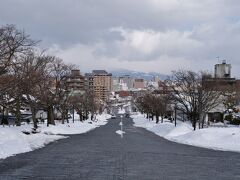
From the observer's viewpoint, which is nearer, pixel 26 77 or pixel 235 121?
pixel 26 77

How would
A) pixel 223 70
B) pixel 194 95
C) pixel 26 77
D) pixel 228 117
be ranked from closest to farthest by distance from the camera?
pixel 26 77 → pixel 194 95 → pixel 228 117 → pixel 223 70

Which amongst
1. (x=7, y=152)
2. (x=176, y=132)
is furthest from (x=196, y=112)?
(x=7, y=152)

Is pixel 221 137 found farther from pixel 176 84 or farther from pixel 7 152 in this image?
pixel 176 84

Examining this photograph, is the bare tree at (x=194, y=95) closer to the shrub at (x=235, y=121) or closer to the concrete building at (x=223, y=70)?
the shrub at (x=235, y=121)

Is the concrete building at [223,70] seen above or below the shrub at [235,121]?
above

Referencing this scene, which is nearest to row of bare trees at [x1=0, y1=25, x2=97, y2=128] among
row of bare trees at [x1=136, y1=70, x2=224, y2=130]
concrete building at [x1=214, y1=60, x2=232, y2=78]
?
row of bare trees at [x1=136, y1=70, x2=224, y2=130]

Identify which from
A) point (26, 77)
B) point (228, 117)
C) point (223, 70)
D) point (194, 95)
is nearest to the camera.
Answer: point (26, 77)

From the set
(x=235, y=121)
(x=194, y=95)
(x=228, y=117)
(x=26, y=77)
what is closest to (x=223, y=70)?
(x=228, y=117)

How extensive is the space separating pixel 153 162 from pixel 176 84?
33.3 m

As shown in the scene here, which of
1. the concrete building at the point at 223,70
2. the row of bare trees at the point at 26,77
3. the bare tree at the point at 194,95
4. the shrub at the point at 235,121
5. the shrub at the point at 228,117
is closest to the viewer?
the row of bare trees at the point at 26,77

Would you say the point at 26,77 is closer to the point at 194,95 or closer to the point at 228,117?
the point at 194,95

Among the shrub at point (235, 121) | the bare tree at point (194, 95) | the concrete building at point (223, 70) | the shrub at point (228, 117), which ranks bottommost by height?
the shrub at point (235, 121)

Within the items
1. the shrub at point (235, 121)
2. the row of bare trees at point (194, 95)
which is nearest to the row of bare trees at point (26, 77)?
the row of bare trees at point (194, 95)

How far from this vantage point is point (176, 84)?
50.7 m
